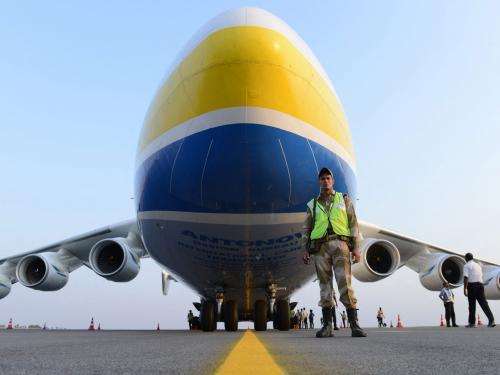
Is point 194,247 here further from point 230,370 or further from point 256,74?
point 230,370

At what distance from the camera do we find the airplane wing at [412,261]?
27.3ft

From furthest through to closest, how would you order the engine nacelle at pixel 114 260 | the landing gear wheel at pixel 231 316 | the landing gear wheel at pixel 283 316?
the engine nacelle at pixel 114 260, the landing gear wheel at pixel 283 316, the landing gear wheel at pixel 231 316

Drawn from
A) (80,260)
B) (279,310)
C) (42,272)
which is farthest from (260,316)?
(80,260)

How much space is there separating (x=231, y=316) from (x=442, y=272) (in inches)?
207

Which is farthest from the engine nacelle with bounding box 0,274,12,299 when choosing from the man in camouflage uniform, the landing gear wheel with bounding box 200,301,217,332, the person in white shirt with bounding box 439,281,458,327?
the person in white shirt with bounding box 439,281,458,327

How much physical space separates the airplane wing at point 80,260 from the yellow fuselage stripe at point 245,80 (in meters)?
3.01

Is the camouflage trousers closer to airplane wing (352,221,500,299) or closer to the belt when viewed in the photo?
the belt

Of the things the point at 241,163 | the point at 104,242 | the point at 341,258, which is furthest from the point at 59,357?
the point at 104,242

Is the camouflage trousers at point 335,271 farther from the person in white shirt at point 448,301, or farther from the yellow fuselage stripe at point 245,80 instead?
the person in white shirt at point 448,301

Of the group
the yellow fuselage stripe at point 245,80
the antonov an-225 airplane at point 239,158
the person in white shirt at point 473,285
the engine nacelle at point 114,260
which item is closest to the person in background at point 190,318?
the engine nacelle at point 114,260

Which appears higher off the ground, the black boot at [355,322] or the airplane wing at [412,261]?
the airplane wing at [412,261]

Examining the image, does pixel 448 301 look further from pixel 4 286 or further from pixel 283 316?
pixel 4 286

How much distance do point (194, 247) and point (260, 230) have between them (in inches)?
38.9

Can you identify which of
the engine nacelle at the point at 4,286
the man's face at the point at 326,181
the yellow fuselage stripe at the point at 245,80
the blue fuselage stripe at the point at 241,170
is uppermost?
the yellow fuselage stripe at the point at 245,80
